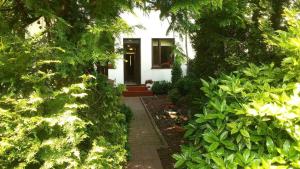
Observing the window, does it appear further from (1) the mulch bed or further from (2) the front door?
(1) the mulch bed

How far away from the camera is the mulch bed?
8867mm

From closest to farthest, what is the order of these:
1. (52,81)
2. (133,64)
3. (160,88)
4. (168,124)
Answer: (52,81)
(168,124)
(160,88)
(133,64)

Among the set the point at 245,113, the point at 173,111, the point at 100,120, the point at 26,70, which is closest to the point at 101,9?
the point at 26,70

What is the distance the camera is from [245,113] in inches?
163

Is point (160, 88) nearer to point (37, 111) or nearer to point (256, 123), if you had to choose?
point (256, 123)

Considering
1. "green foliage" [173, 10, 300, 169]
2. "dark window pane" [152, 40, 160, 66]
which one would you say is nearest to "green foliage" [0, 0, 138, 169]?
"green foliage" [173, 10, 300, 169]

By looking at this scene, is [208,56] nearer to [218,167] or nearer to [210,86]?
[210,86]

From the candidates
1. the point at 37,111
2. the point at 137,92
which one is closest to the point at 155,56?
the point at 137,92

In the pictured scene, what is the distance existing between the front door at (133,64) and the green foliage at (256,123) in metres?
17.6

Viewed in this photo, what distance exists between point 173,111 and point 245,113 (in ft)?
35.9

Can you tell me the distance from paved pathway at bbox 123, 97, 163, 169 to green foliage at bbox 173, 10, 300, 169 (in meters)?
3.44

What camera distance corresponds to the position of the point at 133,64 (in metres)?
22.9

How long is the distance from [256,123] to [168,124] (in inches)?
335

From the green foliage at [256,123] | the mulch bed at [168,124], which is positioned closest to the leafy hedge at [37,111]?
the green foliage at [256,123]
